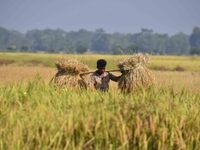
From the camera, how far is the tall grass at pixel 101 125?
292 inches

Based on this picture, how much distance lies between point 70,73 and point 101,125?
193 inches

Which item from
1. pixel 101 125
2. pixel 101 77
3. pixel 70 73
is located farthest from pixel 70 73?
pixel 101 125

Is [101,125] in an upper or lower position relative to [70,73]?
lower

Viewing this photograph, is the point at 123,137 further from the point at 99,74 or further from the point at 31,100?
the point at 99,74

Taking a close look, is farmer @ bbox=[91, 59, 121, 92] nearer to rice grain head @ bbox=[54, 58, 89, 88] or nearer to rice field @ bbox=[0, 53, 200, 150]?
rice grain head @ bbox=[54, 58, 89, 88]

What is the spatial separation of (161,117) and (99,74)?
192 inches

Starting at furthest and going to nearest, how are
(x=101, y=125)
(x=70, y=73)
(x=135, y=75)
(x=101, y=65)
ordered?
1. (x=101, y=65)
2. (x=70, y=73)
3. (x=135, y=75)
4. (x=101, y=125)

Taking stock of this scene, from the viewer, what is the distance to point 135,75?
11586 millimetres

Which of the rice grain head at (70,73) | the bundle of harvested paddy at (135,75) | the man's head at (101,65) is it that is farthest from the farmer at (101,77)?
the bundle of harvested paddy at (135,75)

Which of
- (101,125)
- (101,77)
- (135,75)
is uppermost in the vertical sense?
(135,75)

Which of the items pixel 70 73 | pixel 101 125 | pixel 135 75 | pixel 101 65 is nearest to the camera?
pixel 101 125

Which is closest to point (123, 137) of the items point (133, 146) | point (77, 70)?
point (133, 146)

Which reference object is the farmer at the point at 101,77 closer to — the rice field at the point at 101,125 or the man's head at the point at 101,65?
the man's head at the point at 101,65

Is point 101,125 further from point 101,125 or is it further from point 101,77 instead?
point 101,77
